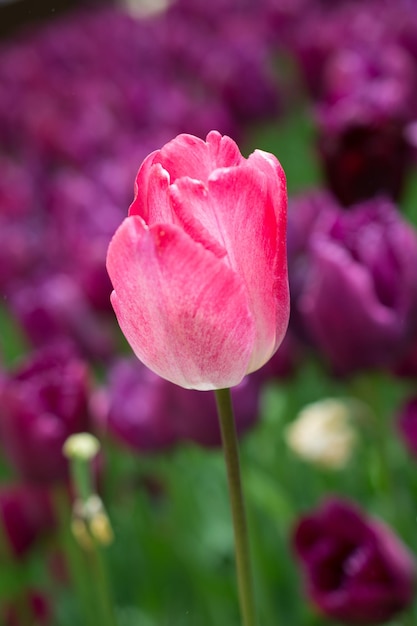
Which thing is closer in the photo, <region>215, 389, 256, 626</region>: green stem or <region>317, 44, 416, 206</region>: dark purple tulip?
<region>215, 389, 256, 626</region>: green stem

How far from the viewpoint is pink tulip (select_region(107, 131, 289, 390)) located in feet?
1.04

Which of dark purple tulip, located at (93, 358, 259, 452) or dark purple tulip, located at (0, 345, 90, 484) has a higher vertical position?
dark purple tulip, located at (0, 345, 90, 484)

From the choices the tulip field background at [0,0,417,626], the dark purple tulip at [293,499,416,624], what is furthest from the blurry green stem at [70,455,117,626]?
the dark purple tulip at [293,499,416,624]

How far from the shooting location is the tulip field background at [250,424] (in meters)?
0.61

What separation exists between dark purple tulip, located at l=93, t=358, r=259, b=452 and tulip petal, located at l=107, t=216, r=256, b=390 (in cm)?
30

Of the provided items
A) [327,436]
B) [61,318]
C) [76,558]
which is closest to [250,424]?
[327,436]

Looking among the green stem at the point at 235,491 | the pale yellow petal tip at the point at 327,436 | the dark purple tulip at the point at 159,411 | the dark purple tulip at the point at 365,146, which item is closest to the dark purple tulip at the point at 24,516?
the dark purple tulip at the point at 159,411

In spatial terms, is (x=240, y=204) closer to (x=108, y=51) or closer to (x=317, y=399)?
(x=317, y=399)

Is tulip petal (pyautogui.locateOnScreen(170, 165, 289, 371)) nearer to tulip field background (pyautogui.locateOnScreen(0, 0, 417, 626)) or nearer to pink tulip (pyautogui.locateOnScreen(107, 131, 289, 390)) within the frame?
pink tulip (pyautogui.locateOnScreen(107, 131, 289, 390))

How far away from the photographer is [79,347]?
1011 mm

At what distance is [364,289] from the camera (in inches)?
23.6

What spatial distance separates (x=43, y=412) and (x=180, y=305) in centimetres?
34

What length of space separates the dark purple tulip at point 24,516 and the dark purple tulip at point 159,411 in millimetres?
113

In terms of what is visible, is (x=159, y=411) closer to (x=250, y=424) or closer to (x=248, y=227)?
(x=250, y=424)
